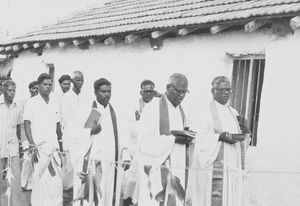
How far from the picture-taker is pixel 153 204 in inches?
228

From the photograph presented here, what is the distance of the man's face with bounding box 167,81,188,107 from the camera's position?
5.70 metres

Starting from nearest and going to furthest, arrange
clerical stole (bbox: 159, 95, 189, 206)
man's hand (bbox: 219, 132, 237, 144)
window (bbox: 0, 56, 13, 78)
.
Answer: man's hand (bbox: 219, 132, 237, 144), clerical stole (bbox: 159, 95, 189, 206), window (bbox: 0, 56, 13, 78)

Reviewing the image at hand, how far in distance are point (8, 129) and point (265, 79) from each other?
388cm

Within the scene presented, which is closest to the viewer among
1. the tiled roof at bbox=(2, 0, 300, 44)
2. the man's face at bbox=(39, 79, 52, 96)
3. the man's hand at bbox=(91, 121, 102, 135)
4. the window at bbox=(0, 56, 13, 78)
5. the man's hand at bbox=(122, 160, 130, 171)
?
the man's hand at bbox=(122, 160, 130, 171)

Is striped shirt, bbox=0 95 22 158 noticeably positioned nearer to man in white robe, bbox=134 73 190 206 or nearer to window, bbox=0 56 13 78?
man in white robe, bbox=134 73 190 206

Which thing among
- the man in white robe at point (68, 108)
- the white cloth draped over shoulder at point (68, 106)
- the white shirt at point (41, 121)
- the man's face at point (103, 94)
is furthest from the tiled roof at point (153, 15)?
the white shirt at point (41, 121)

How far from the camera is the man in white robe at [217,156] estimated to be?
581cm

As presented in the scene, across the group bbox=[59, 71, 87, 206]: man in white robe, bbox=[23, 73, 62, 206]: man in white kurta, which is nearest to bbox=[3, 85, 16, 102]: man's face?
bbox=[23, 73, 62, 206]: man in white kurta

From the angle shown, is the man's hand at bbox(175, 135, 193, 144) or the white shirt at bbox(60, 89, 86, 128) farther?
the white shirt at bbox(60, 89, 86, 128)

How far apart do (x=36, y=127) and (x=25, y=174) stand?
0.84m

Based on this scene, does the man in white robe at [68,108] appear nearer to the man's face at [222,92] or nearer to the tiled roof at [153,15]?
the tiled roof at [153,15]

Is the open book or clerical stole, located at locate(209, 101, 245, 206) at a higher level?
the open book

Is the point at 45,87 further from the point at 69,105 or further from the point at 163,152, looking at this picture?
the point at 163,152

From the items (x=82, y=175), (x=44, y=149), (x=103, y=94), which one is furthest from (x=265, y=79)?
(x=44, y=149)
